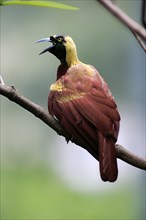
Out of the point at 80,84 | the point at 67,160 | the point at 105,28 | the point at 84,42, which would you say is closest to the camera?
the point at 80,84

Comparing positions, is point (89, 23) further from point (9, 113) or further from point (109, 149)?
point (109, 149)

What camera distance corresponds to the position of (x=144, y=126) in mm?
7148

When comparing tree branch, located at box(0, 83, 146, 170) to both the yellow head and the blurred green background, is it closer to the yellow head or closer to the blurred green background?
the yellow head

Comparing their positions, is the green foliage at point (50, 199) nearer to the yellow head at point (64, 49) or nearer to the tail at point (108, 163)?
the yellow head at point (64, 49)

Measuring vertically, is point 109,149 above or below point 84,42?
below

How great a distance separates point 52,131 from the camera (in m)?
7.52

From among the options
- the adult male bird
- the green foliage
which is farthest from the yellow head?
the green foliage

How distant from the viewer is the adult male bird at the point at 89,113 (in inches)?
91.4

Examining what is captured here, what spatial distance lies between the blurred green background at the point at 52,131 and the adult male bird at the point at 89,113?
396 centimetres

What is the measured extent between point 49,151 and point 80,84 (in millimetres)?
5154

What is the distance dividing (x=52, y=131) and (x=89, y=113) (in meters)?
5.09

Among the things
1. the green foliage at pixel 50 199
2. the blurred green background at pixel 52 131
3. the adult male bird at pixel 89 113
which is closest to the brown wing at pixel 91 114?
the adult male bird at pixel 89 113

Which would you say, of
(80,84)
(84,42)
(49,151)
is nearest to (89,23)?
(84,42)

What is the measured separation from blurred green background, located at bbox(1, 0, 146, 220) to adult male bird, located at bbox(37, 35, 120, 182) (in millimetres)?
3961
